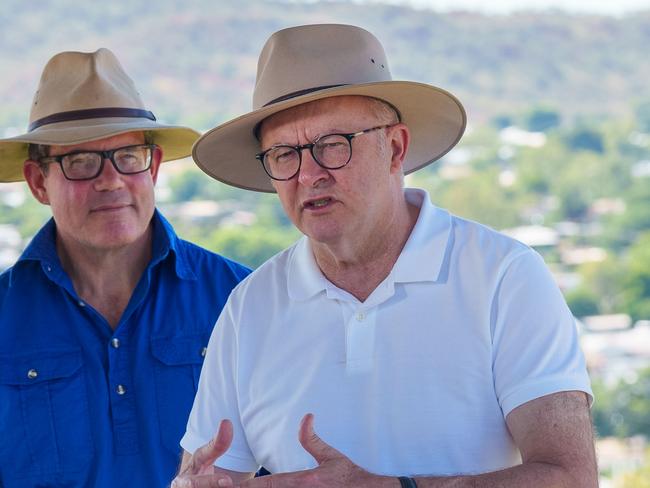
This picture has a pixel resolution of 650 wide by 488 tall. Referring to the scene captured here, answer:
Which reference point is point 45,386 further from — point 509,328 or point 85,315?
point 509,328

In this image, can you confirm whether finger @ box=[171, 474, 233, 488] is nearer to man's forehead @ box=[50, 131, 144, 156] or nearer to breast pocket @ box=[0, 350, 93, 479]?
breast pocket @ box=[0, 350, 93, 479]

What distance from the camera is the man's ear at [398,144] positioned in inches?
85.6

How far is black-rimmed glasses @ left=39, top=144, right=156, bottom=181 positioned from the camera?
2877mm

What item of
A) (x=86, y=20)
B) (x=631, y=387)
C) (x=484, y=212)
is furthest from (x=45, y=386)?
(x=86, y=20)

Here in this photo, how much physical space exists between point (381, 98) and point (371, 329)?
455mm

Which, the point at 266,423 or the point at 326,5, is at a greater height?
the point at 326,5

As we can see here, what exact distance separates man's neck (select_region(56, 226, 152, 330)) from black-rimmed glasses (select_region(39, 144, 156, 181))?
195 millimetres

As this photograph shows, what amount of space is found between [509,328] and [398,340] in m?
0.21

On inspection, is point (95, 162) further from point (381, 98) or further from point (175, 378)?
point (381, 98)

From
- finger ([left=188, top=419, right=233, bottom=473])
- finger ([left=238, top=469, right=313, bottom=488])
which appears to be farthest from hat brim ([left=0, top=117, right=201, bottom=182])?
finger ([left=238, top=469, right=313, bottom=488])

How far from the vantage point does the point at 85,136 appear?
2838 mm

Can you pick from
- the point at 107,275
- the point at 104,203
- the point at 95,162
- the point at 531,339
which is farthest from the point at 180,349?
the point at 531,339

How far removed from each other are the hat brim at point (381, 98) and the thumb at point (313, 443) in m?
0.60

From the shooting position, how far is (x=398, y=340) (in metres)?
2.01
